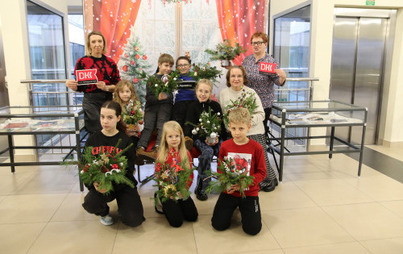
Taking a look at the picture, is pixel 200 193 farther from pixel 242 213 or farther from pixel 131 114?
pixel 131 114

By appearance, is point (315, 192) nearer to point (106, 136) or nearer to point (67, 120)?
point (106, 136)

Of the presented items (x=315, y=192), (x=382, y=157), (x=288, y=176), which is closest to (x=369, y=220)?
(x=315, y=192)

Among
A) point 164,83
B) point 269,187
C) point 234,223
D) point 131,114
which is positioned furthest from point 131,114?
point 269,187

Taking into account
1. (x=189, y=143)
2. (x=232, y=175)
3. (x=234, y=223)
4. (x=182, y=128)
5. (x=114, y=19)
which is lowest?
(x=234, y=223)

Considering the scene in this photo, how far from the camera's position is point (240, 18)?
16.7 feet

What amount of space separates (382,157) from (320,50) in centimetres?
192

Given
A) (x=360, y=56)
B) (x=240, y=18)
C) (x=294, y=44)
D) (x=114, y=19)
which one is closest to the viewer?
(x=114, y=19)

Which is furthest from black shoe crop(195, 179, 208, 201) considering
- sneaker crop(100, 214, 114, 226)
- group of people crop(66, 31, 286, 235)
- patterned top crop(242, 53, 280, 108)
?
patterned top crop(242, 53, 280, 108)

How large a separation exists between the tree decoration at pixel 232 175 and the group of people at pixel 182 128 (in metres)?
0.09

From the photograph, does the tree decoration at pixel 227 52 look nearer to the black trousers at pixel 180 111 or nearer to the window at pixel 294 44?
the black trousers at pixel 180 111

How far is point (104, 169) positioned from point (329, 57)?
387 centimetres

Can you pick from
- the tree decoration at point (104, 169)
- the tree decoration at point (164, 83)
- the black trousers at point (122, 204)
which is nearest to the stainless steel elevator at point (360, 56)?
the tree decoration at point (164, 83)

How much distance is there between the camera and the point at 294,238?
277 centimetres

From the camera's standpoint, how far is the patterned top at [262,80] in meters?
3.97
